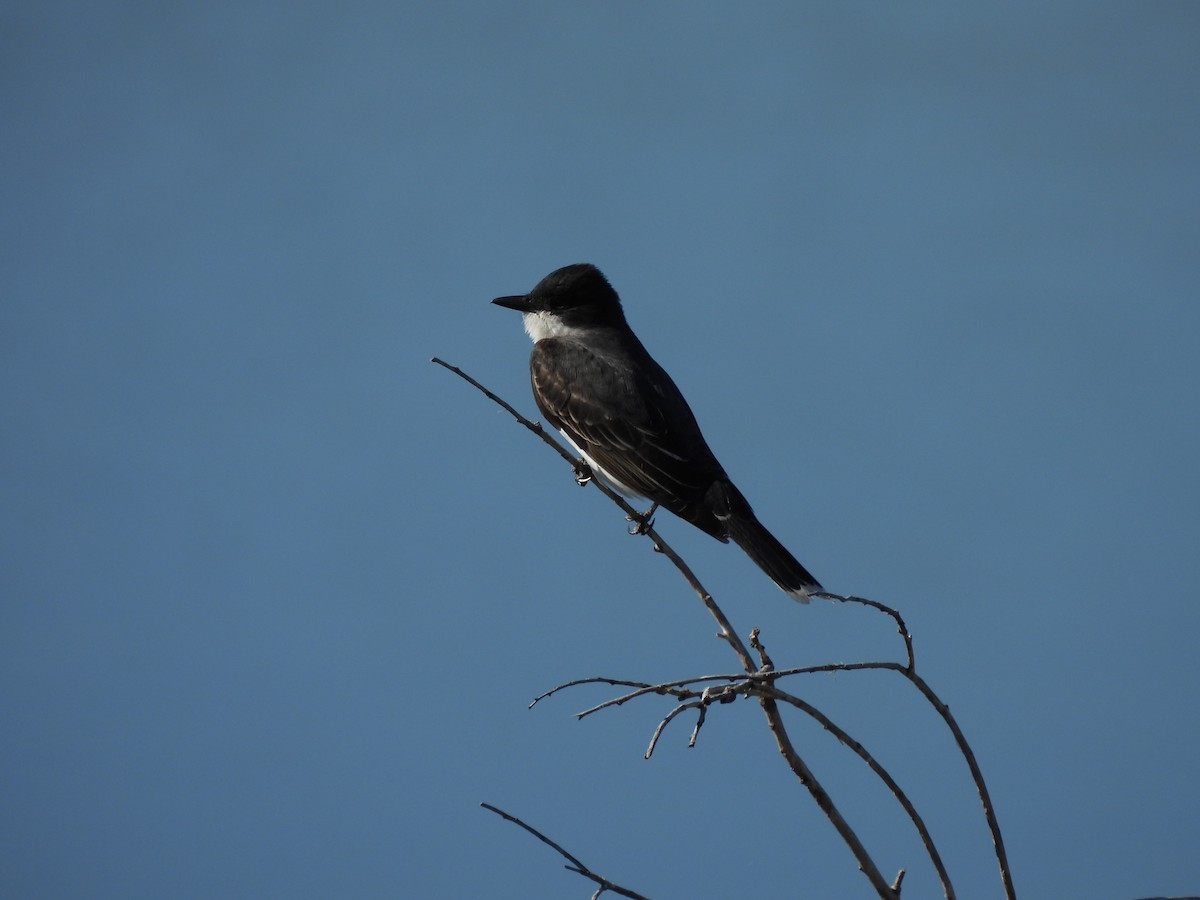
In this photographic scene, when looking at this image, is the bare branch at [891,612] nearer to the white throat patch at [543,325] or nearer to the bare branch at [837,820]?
the bare branch at [837,820]

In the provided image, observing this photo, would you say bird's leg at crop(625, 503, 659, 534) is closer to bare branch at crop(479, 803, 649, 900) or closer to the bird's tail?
the bird's tail

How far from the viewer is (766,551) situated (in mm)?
3098

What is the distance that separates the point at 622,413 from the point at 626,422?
4cm

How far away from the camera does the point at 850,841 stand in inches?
60.4

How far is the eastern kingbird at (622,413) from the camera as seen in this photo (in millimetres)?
3201

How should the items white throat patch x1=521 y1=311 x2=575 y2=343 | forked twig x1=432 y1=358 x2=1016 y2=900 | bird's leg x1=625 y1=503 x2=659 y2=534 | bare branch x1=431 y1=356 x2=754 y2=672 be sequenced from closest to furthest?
forked twig x1=432 y1=358 x2=1016 y2=900 < bare branch x1=431 y1=356 x2=754 y2=672 < bird's leg x1=625 y1=503 x2=659 y2=534 < white throat patch x1=521 y1=311 x2=575 y2=343

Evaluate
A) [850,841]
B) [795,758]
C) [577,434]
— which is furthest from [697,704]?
[577,434]

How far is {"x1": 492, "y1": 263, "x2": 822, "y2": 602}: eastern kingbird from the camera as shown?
10.5 ft

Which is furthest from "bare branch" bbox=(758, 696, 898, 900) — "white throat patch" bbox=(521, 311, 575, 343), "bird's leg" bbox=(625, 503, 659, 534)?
"white throat patch" bbox=(521, 311, 575, 343)

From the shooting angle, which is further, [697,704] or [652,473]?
[652,473]

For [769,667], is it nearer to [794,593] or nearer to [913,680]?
[913,680]

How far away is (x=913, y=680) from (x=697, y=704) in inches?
11.2

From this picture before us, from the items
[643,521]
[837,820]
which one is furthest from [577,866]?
[643,521]

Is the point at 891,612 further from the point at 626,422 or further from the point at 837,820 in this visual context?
the point at 626,422
